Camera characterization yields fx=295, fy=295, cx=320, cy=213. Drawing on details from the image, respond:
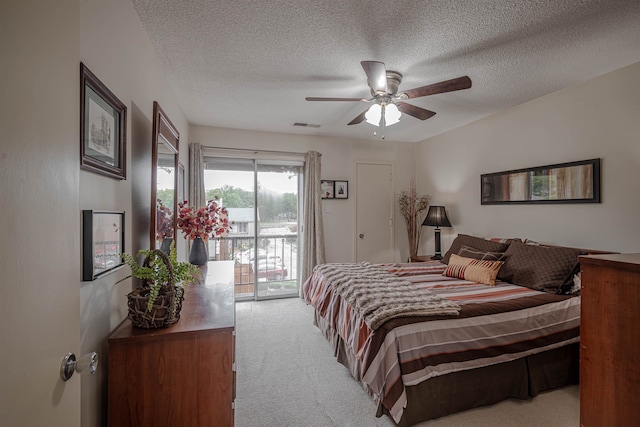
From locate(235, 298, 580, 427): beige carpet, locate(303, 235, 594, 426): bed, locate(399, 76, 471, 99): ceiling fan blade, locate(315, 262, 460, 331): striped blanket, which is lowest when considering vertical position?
locate(235, 298, 580, 427): beige carpet

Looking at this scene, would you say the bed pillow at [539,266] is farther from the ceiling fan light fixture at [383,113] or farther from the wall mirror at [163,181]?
the wall mirror at [163,181]

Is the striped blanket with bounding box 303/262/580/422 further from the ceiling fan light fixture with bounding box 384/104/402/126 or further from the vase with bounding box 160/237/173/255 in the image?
the ceiling fan light fixture with bounding box 384/104/402/126

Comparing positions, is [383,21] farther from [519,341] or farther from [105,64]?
[519,341]

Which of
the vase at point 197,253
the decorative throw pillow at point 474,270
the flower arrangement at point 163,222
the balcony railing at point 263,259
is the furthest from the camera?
the balcony railing at point 263,259

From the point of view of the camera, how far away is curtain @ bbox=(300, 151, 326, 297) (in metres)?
4.47

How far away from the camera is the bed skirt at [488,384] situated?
1838 millimetres

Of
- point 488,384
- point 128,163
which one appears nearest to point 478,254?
point 488,384

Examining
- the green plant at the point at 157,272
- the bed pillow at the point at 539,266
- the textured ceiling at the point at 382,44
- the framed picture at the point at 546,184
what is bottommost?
the bed pillow at the point at 539,266

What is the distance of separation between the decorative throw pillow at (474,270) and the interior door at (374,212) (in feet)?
6.13

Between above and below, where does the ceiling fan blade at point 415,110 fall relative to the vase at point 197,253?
above

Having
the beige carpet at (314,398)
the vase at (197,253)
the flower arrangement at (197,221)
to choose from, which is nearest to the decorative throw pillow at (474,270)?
the beige carpet at (314,398)

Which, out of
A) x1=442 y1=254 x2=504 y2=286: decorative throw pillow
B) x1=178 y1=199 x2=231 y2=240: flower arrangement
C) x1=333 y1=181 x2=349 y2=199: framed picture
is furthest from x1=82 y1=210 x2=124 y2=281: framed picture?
x1=333 y1=181 x2=349 y2=199: framed picture

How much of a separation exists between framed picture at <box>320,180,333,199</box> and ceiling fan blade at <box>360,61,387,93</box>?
8.10 feet

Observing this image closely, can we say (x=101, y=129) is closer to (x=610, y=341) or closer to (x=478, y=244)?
(x=610, y=341)
